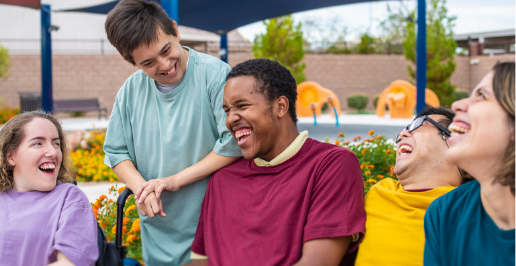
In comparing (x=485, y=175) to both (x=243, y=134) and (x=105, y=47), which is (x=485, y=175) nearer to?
(x=243, y=134)

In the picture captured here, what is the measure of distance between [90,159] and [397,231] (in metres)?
6.50

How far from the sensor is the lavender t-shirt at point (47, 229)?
2.07m

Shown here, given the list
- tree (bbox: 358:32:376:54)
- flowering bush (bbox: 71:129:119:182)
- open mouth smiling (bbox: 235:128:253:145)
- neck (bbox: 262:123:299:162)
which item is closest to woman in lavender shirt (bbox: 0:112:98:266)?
open mouth smiling (bbox: 235:128:253:145)

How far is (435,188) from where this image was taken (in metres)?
1.97

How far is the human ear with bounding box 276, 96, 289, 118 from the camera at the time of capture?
6.84 feet

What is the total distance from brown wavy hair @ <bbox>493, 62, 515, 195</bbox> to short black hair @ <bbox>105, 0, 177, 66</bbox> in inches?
54.8

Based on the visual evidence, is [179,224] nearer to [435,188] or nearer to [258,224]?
[258,224]

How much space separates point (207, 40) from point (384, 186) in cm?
2293

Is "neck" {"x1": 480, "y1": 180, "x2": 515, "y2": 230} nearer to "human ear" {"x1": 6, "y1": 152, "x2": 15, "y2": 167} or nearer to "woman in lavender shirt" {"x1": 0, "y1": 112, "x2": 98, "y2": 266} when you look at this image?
"woman in lavender shirt" {"x1": 0, "y1": 112, "x2": 98, "y2": 266}

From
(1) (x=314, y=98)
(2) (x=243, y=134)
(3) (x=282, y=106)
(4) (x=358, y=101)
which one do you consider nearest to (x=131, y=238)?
(2) (x=243, y=134)

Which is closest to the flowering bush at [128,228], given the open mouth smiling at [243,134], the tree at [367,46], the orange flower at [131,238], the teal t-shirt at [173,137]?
the orange flower at [131,238]

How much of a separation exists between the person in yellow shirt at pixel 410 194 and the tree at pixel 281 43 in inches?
675

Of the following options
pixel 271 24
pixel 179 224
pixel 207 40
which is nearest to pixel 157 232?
pixel 179 224

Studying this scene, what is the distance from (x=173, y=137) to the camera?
2.29 m
